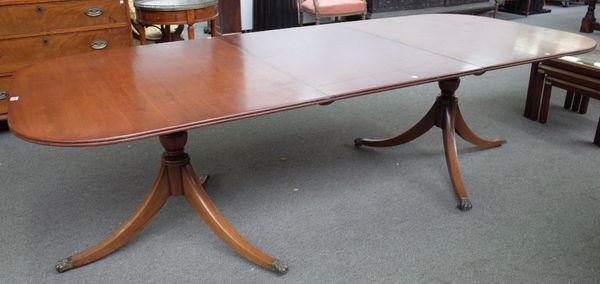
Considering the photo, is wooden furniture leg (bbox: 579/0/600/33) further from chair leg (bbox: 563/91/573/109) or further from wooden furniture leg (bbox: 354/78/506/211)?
wooden furniture leg (bbox: 354/78/506/211)

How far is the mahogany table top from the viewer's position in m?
1.34

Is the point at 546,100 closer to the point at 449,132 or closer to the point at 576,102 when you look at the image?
the point at 576,102

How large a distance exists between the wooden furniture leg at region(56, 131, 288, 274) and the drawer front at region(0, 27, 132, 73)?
138 centimetres

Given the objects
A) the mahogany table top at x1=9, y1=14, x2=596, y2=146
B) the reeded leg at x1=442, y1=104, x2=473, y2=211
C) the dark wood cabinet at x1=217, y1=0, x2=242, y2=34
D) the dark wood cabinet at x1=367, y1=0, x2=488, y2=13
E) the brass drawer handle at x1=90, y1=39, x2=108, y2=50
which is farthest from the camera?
the dark wood cabinet at x1=367, y1=0, x2=488, y2=13

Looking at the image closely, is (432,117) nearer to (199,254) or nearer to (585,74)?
Answer: (585,74)

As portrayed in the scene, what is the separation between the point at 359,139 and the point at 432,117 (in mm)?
404

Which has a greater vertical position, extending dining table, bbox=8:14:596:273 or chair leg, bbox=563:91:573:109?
extending dining table, bbox=8:14:596:273

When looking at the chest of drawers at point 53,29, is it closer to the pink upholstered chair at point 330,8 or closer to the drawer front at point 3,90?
the drawer front at point 3,90

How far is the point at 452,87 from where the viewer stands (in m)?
2.23

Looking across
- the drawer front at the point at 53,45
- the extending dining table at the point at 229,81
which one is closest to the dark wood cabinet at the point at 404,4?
the extending dining table at the point at 229,81

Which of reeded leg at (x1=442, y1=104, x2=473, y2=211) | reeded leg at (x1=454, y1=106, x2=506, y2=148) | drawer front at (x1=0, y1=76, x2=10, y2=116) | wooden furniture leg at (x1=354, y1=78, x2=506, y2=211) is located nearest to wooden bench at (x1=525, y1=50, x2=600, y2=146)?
reeded leg at (x1=454, y1=106, x2=506, y2=148)

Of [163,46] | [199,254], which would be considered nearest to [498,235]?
[199,254]

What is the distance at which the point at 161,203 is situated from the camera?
1847 mm

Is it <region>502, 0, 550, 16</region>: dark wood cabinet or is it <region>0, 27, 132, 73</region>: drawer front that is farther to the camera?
<region>502, 0, 550, 16</region>: dark wood cabinet
